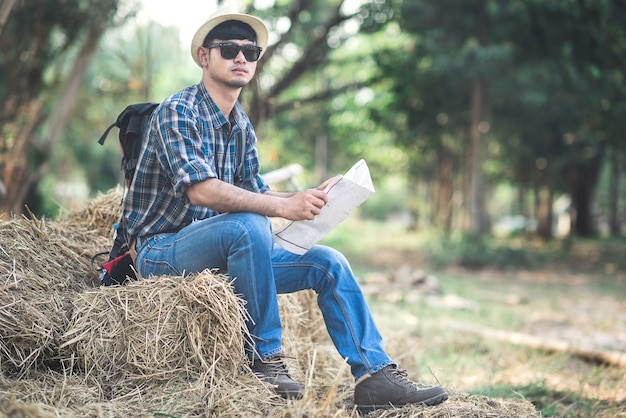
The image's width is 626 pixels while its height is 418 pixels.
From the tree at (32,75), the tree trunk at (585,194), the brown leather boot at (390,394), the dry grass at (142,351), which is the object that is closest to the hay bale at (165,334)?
the dry grass at (142,351)

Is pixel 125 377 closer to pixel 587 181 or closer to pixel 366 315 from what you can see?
pixel 366 315

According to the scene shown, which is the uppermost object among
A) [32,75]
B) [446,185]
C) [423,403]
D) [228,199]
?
[32,75]

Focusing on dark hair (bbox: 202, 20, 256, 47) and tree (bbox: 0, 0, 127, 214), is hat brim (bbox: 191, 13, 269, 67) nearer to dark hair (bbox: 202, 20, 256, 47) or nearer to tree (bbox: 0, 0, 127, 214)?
dark hair (bbox: 202, 20, 256, 47)

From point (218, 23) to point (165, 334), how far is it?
157 cm

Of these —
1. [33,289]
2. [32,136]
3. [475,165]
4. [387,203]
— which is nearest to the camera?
[33,289]

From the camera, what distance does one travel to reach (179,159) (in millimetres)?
2695

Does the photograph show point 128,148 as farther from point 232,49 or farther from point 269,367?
point 269,367

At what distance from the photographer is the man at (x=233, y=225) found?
2.67 meters

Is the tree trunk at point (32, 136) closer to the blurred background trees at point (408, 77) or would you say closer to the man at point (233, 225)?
the blurred background trees at point (408, 77)

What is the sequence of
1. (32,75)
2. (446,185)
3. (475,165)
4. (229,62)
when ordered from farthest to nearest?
1. (446,185)
2. (475,165)
3. (32,75)
4. (229,62)

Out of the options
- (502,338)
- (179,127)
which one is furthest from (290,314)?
(502,338)

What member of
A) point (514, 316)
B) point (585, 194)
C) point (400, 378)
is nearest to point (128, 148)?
point (400, 378)

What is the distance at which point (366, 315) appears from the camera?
2.84m

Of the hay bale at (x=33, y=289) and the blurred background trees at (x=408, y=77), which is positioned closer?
the hay bale at (x=33, y=289)
